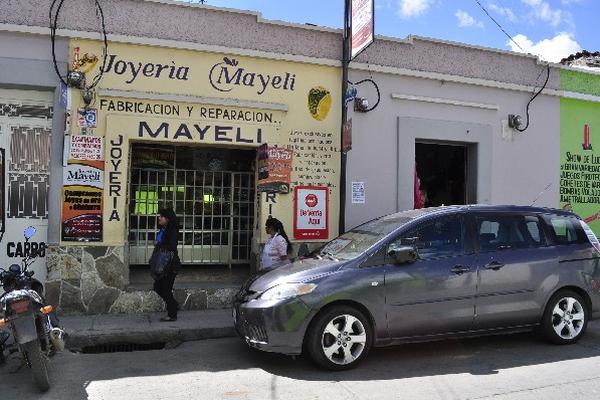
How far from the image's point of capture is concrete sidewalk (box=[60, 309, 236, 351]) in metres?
6.80

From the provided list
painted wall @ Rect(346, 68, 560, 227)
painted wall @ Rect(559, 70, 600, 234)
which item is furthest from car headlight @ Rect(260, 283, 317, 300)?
painted wall @ Rect(559, 70, 600, 234)

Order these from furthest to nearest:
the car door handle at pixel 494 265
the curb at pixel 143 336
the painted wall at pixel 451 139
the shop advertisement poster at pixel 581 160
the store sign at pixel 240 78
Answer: the shop advertisement poster at pixel 581 160, the painted wall at pixel 451 139, the store sign at pixel 240 78, the curb at pixel 143 336, the car door handle at pixel 494 265

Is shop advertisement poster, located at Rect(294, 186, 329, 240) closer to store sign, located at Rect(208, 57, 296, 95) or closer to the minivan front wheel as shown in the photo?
store sign, located at Rect(208, 57, 296, 95)

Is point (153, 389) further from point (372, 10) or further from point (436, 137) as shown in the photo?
point (436, 137)

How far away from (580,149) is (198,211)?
8034mm

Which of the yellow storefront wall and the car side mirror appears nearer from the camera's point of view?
the car side mirror

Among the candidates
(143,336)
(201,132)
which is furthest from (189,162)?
(143,336)

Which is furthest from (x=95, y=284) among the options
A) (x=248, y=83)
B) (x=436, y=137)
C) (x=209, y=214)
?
(x=436, y=137)

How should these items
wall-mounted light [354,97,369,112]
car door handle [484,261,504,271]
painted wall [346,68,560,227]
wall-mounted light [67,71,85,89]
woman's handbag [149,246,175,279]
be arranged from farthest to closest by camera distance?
painted wall [346,68,560,227], wall-mounted light [354,97,369,112], wall-mounted light [67,71,85,89], woman's handbag [149,246,175,279], car door handle [484,261,504,271]

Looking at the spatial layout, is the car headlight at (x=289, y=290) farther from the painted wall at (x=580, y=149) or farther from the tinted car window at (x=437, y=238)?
the painted wall at (x=580, y=149)

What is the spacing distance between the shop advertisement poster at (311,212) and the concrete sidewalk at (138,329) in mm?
2070

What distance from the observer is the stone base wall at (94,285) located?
7.84m

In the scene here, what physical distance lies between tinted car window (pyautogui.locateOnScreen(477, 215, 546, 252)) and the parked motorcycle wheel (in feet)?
15.4

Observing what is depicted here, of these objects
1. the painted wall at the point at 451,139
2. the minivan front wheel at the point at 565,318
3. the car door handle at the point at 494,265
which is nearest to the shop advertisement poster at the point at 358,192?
the painted wall at the point at 451,139
